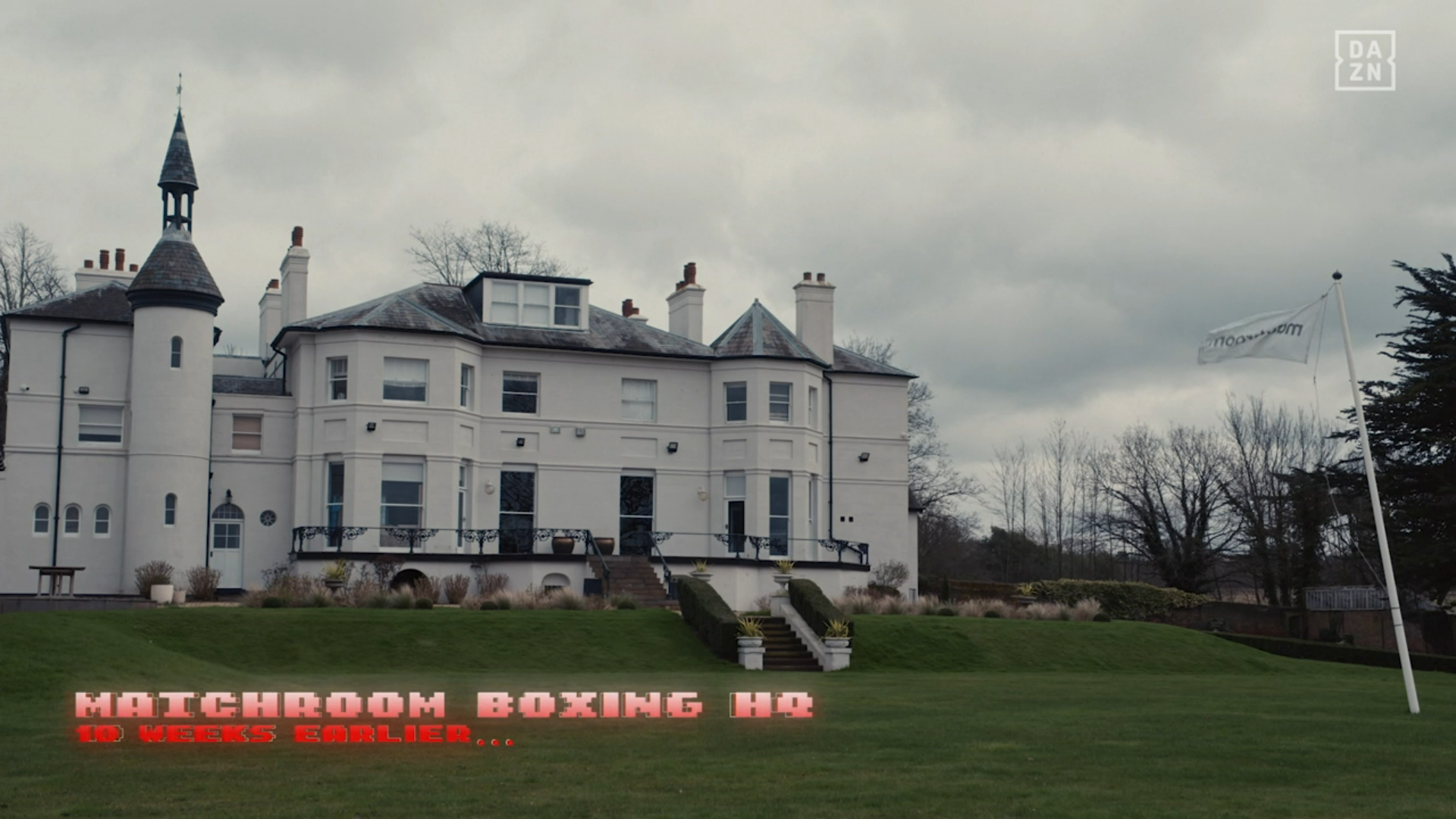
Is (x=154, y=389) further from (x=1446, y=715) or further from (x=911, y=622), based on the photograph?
(x=1446, y=715)

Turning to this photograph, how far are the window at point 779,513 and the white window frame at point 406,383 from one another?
1026 cm

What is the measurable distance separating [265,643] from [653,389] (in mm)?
16871

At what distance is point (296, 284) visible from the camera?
40.2m

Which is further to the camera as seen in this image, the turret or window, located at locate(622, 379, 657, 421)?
window, located at locate(622, 379, 657, 421)

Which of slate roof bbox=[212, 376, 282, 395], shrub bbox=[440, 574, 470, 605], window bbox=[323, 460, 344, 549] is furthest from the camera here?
slate roof bbox=[212, 376, 282, 395]

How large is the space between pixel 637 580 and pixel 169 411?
42.7 feet

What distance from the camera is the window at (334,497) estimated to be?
121ft

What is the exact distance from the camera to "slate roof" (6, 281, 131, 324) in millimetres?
36984

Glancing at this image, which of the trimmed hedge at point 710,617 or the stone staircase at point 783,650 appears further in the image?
the trimmed hedge at point 710,617

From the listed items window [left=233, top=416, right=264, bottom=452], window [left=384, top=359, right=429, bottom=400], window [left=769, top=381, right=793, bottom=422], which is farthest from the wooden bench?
window [left=769, top=381, right=793, bottom=422]

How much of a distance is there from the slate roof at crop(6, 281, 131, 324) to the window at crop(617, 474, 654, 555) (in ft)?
47.8

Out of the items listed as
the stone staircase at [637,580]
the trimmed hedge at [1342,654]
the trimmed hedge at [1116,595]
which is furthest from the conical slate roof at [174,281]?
the trimmed hedge at [1342,654]

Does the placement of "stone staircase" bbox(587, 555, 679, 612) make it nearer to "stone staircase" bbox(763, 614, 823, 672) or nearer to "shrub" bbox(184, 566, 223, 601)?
"stone staircase" bbox(763, 614, 823, 672)

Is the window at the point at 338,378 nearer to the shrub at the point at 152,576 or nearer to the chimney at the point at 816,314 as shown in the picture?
the shrub at the point at 152,576
